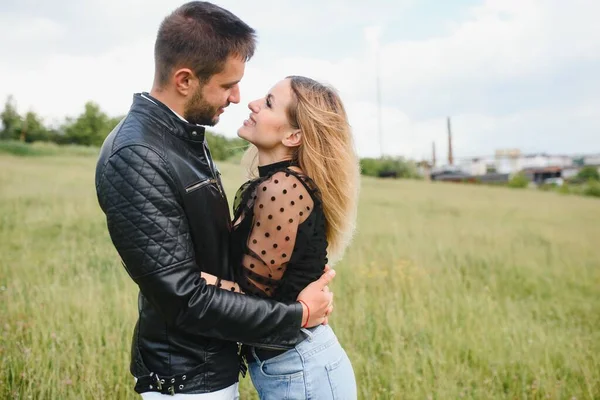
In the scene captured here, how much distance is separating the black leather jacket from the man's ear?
101 millimetres

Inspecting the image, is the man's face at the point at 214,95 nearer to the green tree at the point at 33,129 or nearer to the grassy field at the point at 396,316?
the grassy field at the point at 396,316

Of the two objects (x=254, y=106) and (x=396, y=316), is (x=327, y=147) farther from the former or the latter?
(x=396, y=316)

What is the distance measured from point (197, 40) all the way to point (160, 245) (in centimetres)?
78

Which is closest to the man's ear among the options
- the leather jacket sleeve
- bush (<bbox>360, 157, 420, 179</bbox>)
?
the leather jacket sleeve

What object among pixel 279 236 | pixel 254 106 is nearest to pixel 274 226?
pixel 279 236

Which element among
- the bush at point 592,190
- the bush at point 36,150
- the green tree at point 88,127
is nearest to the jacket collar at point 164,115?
the bush at point 36,150

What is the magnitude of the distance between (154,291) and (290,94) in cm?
100

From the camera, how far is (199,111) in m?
1.99

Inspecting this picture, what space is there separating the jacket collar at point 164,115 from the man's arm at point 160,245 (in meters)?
0.18

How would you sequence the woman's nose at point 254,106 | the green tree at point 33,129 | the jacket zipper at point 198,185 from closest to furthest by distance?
the jacket zipper at point 198,185 → the woman's nose at point 254,106 → the green tree at point 33,129

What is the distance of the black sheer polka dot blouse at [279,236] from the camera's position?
6.18 ft

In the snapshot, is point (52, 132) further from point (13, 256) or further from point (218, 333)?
point (218, 333)

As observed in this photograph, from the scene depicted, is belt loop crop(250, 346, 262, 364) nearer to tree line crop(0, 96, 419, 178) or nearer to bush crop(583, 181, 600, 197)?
tree line crop(0, 96, 419, 178)

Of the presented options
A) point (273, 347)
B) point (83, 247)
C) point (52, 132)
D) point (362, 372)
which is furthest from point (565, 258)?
point (52, 132)
